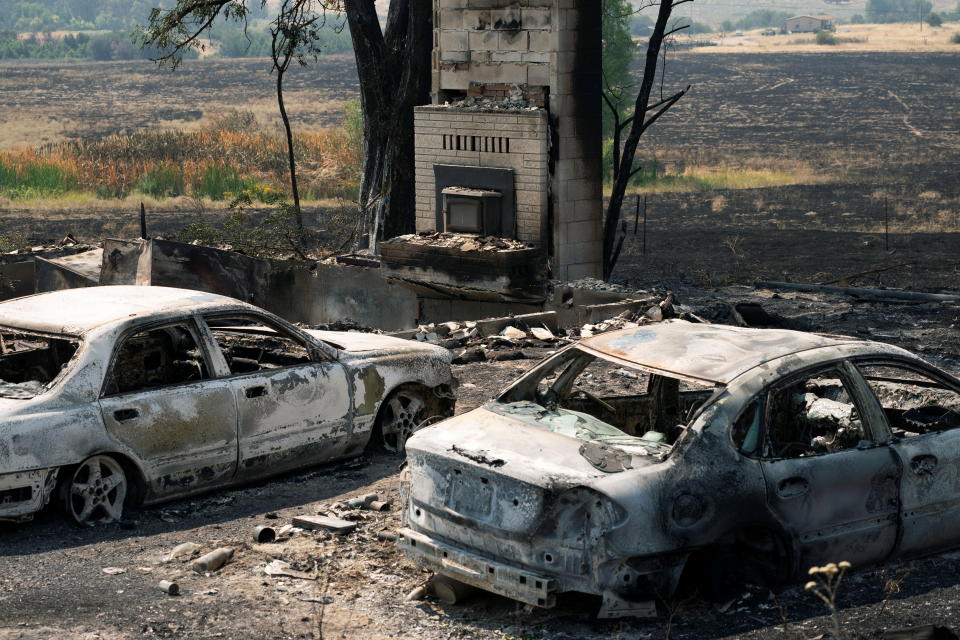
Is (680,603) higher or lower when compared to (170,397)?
lower

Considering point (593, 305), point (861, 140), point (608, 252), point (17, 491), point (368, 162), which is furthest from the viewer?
point (861, 140)

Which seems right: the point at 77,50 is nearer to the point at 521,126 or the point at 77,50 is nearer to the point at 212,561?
the point at 521,126

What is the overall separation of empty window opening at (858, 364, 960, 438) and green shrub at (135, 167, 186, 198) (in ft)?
109

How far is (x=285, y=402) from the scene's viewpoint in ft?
28.3

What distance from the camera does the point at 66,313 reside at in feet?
27.0

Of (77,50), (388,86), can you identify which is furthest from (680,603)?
(77,50)

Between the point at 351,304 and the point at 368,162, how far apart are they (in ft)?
20.8

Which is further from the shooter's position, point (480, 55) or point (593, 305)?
point (480, 55)

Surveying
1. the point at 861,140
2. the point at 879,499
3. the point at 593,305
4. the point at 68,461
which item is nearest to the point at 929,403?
the point at 879,499

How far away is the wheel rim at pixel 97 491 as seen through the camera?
771 cm

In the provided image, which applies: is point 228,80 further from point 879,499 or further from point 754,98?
point 879,499

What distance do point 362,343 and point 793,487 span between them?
4.04m

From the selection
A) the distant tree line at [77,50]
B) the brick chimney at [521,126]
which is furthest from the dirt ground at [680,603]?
the distant tree line at [77,50]

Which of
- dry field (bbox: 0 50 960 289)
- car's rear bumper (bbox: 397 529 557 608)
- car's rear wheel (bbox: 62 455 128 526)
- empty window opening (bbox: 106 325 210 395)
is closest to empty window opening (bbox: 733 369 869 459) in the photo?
car's rear bumper (bbox: 397 529 557 608)
